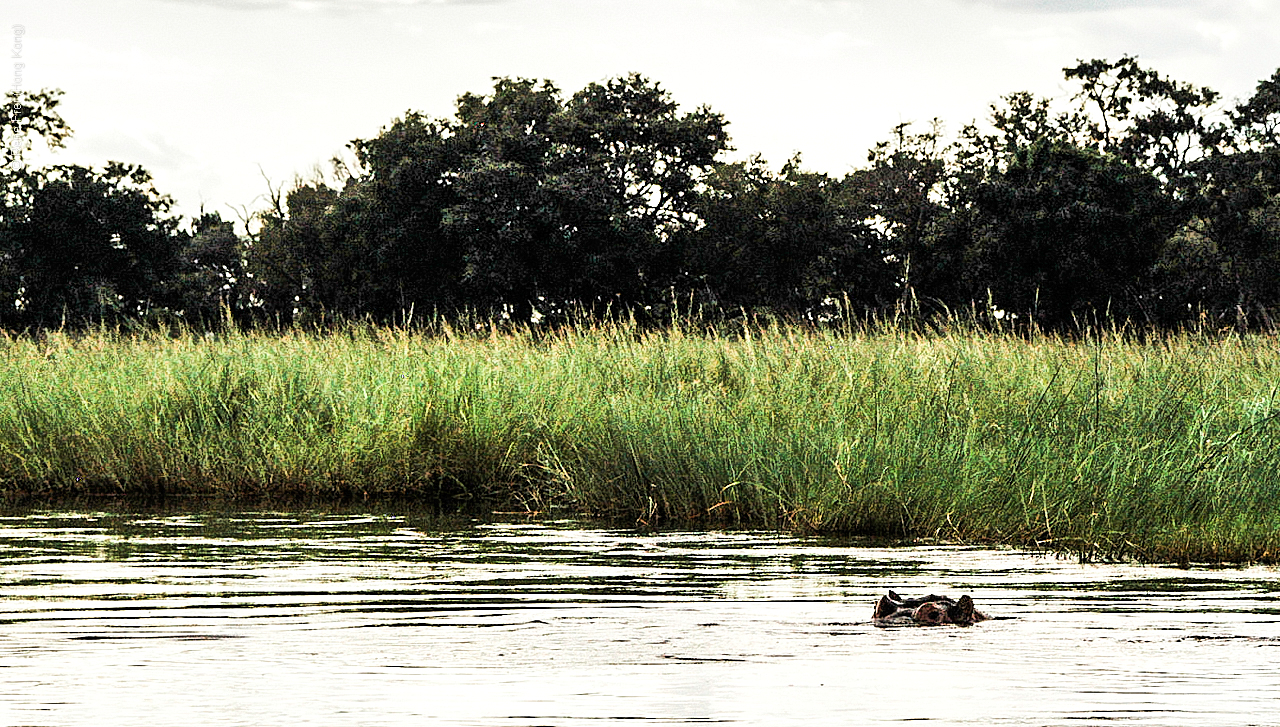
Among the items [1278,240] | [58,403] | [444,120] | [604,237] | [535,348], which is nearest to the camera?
[58,403]

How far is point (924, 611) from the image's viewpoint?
20.8 ft

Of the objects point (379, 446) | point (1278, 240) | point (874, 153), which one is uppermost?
point (874, 153)

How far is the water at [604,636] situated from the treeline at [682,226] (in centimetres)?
2739

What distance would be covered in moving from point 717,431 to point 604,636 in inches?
196

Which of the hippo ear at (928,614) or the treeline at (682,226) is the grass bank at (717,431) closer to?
the hippo ear at (928,614)

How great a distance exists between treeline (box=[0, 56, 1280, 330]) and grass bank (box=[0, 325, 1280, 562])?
21.7m

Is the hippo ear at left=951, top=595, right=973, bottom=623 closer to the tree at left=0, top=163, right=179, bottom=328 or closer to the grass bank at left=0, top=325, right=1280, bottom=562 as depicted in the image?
the grass bank at left=0, top=325, right=1280, bottom=562

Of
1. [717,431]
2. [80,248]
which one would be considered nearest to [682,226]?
[80,248]

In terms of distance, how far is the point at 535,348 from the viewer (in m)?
15.9

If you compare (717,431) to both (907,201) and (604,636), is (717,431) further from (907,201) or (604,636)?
(907,201)

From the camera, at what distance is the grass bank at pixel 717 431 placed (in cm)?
952

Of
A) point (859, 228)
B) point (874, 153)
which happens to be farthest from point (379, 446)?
point (874, 153)

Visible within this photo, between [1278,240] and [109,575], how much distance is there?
97.9 ft

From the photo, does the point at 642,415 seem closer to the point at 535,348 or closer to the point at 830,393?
the point at 830,393
